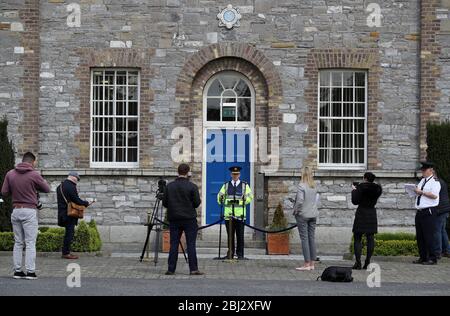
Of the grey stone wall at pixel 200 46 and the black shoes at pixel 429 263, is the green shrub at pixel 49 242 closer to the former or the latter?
the grey stone wall at pixel 200 46

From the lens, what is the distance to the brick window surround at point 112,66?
2247cm

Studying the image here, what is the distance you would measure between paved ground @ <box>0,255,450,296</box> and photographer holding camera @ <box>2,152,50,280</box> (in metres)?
0.35

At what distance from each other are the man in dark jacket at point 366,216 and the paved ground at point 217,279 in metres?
0.53

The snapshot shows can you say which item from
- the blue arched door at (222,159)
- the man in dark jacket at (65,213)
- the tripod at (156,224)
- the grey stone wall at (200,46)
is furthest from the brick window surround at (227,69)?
the man in dark jacket at (65,213)

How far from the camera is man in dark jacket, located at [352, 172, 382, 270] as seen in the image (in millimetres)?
18312

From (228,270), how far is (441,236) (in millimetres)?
Answer: 4736

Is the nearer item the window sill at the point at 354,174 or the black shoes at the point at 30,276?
the black shoes at the point at 30,276

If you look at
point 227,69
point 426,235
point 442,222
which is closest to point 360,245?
point 426,235

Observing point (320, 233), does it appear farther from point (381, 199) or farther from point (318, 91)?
point (318, 91)

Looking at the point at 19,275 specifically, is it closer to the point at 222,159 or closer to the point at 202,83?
the point at 222,159

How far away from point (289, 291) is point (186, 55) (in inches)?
367

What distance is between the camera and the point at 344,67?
22594mm

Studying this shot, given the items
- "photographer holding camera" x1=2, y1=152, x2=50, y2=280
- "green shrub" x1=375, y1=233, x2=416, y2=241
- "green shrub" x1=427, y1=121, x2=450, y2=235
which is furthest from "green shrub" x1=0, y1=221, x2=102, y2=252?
"green shrub" x1=427, y1=121, x2=450, y2=235

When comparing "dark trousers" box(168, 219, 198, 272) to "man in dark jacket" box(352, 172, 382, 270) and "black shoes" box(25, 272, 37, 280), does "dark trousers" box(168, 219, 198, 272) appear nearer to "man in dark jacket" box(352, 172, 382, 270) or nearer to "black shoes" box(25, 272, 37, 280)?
"black shoes" box(25, 272, 37, 280)
